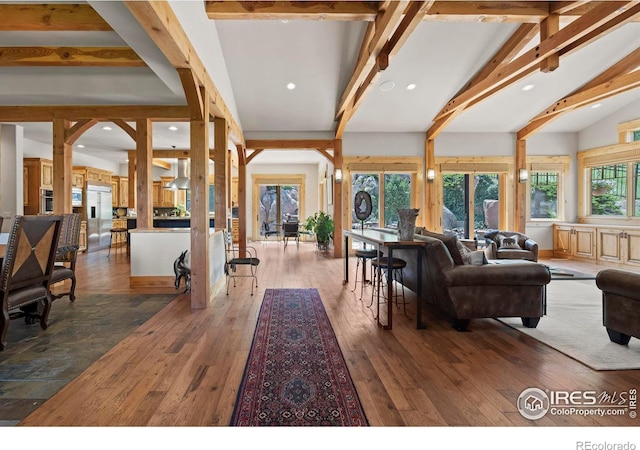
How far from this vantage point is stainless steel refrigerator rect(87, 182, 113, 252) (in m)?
8.48

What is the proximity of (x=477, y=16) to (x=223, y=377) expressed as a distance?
486 centimetres

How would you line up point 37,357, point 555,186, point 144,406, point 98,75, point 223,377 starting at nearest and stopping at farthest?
1. point 144,406
2. point 223,377
3. point 37,357
4. point 98,75
5. point 555,186

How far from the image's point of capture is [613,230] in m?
6.58

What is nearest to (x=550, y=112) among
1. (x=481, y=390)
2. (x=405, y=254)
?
(x=405, y=254)

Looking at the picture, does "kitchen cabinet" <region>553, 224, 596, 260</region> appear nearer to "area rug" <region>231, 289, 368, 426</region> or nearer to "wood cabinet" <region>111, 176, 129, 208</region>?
"area rug" <region>231, 289, 368, 426</region>

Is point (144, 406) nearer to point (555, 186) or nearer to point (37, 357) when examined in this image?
point (37, 357)

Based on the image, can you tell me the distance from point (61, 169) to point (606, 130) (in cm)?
1068

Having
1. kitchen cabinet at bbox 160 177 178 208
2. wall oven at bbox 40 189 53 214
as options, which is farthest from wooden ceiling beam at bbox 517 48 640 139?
wall oven at bbox 40 189 53 214

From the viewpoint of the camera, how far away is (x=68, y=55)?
14.0 feet

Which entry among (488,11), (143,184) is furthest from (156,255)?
(488,11)

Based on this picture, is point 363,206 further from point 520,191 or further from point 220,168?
point 520,191

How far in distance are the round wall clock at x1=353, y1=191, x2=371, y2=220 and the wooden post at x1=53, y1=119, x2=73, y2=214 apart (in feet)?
14.4

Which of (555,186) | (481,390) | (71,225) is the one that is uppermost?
(555,186)

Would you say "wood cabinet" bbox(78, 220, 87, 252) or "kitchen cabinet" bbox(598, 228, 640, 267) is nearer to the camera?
"kitchen cabinet" bbox(598, 228, 640, 267)
